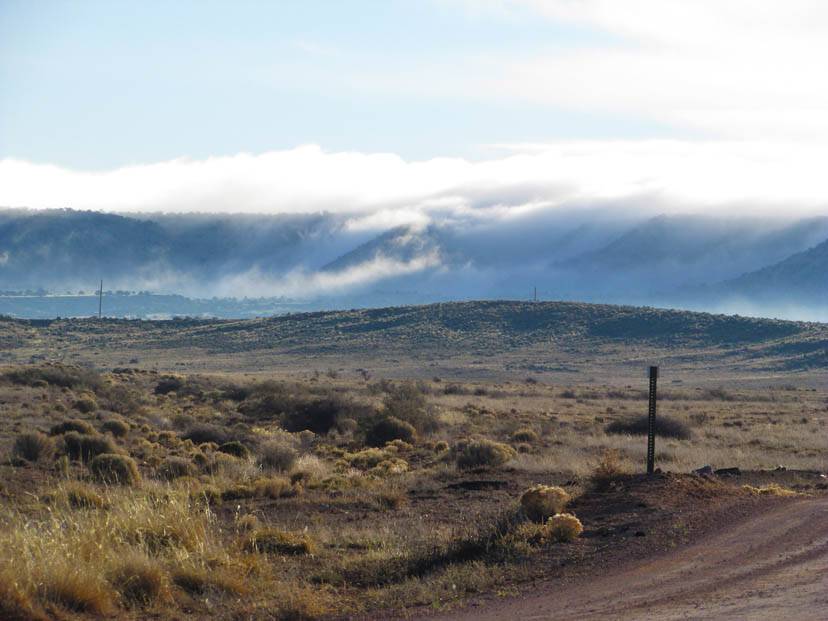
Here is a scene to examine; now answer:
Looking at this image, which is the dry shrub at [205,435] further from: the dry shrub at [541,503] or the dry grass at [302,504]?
the dry shrub at [541,503]

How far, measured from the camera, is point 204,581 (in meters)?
12.6

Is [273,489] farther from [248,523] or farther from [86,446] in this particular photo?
[86,446]

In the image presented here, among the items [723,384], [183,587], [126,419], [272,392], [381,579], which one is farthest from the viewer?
[723,384]

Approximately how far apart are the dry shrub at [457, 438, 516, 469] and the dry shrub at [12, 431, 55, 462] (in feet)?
30.0

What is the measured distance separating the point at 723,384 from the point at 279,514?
237ft

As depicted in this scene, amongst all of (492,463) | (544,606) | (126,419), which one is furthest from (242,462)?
(544,606)

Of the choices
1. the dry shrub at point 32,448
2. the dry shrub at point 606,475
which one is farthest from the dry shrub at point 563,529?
the dry shrub at point 32,448

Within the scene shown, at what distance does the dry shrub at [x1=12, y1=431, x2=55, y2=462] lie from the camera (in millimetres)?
24516

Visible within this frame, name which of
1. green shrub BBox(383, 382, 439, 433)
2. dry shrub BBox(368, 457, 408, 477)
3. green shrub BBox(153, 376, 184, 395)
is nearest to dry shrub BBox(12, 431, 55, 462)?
dry shrub BBox(368, 457, 408, 477)

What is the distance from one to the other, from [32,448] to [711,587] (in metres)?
17.1

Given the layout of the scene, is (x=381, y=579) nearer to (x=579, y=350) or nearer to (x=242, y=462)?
(x=242, y=462)

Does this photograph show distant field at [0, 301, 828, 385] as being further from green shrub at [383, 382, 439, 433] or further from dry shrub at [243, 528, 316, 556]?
dry shrub at [243, 528, 316, 556]

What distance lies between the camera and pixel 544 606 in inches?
453

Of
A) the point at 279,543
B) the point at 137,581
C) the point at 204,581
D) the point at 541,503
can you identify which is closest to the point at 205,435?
the point at 279,543
